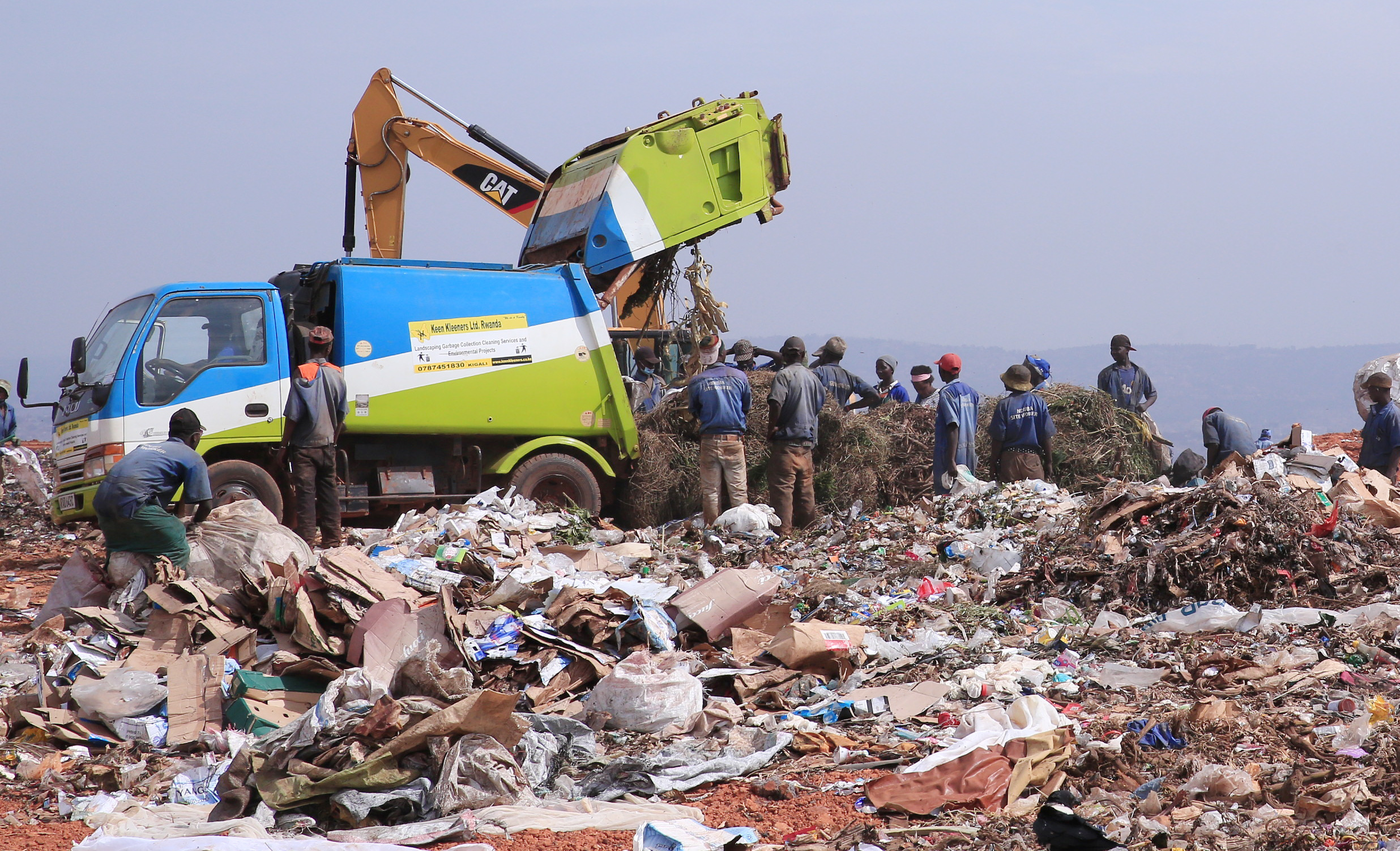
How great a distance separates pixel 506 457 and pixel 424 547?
1.60m

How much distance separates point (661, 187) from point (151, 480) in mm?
5224

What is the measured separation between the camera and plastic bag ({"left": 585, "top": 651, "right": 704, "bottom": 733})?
16.1 feet

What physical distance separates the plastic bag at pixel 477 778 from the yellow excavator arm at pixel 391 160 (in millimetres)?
8242

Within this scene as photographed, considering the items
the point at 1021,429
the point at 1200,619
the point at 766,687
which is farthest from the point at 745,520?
the point at 1200,619

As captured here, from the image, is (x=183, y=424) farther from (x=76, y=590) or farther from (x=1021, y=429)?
(x=1021, y=429)

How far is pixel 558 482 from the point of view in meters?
9.54

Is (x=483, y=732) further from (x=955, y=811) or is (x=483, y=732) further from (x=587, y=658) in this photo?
(x=955, y=811)

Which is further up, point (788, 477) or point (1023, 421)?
point (1023, 421)

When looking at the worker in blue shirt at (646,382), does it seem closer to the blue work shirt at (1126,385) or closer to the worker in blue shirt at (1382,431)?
the blue work shirt at (1126,385)

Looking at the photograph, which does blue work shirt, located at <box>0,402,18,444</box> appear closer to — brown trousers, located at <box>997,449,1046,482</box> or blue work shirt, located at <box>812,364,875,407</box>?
blue work shirt, located at <box>812,364,875,407</box>

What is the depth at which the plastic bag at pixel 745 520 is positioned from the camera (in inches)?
348

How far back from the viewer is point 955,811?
153 inches

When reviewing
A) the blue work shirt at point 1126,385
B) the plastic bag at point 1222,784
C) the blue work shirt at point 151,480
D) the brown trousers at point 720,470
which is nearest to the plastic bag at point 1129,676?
the plastic bag at point 1222,784

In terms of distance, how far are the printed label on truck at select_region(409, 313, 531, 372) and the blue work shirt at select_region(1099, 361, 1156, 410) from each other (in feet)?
17.3
